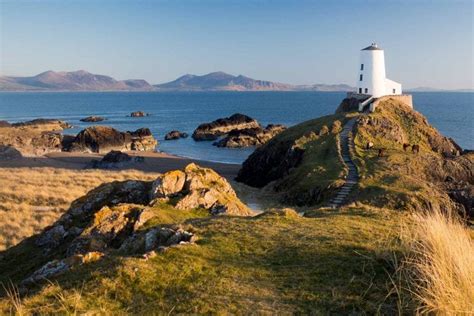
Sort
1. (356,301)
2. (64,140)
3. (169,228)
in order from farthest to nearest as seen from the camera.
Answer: (64,140), (169,228), (356,301)

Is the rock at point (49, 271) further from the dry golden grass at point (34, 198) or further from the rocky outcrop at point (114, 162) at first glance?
the rocky outcrop at point (114, 162)

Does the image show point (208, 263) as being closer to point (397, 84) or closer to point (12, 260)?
point (12, 260)

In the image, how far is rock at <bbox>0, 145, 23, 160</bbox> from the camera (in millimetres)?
62487

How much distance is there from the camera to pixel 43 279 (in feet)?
31.5

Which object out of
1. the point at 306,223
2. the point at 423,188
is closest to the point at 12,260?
the point at 306,223

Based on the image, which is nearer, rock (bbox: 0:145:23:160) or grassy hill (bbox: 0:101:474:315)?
grassy hill (bbox: 0:101:474:315)

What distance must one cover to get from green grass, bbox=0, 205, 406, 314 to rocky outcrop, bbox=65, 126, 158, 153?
6808 cm

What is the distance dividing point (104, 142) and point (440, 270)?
242 ft

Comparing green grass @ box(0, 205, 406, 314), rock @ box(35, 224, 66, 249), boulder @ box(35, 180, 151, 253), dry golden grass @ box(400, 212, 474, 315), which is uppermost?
dry golden grass @ box(400, 212, 474, 315)

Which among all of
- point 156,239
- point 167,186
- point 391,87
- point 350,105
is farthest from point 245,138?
point 156,239

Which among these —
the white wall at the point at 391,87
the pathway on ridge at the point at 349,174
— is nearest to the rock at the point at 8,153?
the pathway on ridge at the point at 349,174

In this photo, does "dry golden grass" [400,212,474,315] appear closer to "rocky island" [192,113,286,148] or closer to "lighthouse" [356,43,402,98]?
"lighthouse" [356,43,402,98]

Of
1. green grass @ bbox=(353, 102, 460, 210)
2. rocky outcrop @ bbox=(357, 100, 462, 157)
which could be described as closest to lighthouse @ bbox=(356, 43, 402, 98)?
rocky outcrop @ bbox=(357, 100, 462, 157)

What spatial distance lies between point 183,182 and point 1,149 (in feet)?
186
